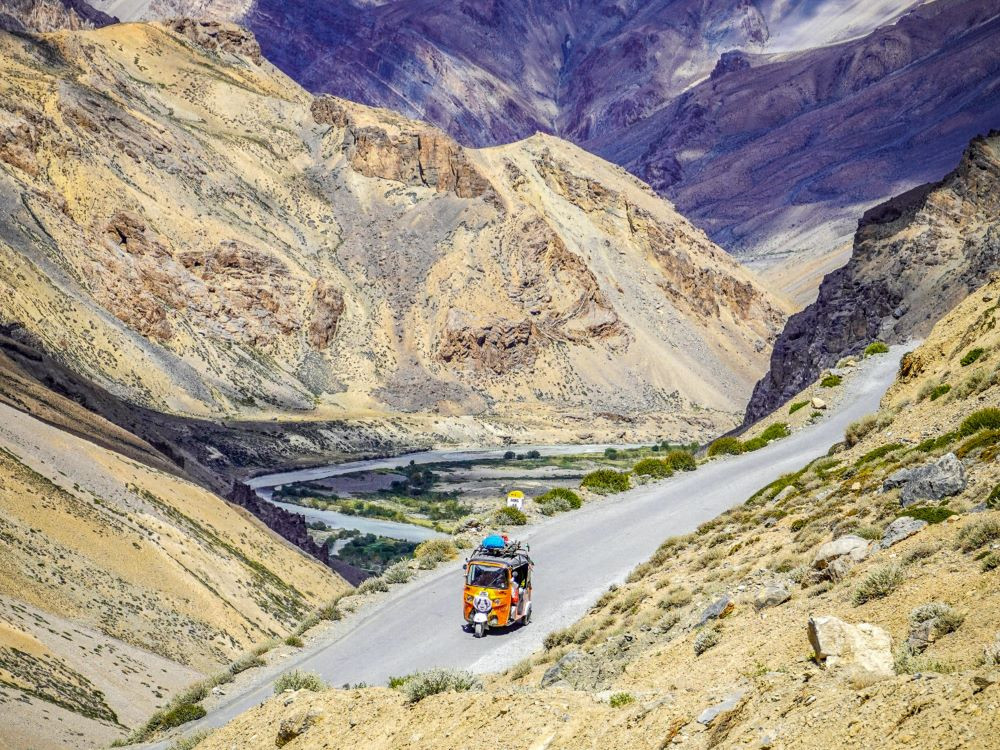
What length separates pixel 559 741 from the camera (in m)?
11.9

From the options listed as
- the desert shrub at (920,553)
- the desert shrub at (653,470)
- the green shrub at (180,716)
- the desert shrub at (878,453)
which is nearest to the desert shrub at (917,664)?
the desert shrub at (920,553)

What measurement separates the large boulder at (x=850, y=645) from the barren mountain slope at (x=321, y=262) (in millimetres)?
80649

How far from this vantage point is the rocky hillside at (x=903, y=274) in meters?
61.5

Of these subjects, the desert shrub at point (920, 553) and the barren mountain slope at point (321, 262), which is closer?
the desert shrub at point (920, 553)

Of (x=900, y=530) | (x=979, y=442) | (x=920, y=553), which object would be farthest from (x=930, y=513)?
(x=979, y=442)

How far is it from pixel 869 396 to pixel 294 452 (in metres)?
64.9

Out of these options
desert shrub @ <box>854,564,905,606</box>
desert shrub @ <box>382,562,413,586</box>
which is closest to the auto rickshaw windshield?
desert shrub @ <box>382,562,413,586</box>

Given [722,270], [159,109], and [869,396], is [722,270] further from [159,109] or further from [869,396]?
[869,396]

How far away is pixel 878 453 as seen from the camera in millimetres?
24750

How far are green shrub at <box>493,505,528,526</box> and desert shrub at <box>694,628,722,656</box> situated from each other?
1666cm

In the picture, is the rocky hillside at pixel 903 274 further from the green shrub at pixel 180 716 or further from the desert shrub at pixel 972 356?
the green shrub at pixel 180 716

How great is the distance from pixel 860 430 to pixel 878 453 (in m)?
4.54

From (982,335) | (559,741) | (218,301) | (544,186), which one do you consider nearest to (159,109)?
(218,301)

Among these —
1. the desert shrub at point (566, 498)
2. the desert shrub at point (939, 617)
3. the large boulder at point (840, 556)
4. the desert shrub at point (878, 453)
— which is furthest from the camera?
the desert shrub at point (566, 498)
